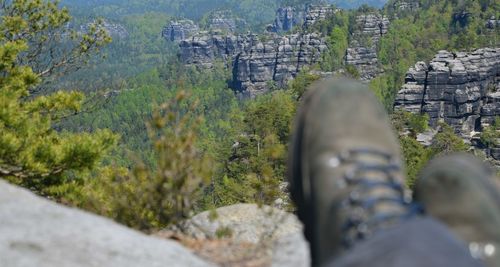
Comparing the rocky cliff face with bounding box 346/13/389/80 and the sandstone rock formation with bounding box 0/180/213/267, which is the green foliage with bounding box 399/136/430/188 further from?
the rocky cliff face with bounding box 346/13/389/80

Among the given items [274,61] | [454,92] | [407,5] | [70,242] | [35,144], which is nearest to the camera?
[70,242]

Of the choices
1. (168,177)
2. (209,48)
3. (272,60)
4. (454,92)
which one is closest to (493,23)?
(454,92)

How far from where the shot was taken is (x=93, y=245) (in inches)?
101

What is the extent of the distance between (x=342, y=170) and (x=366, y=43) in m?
99.4

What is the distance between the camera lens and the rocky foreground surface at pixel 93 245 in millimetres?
2447

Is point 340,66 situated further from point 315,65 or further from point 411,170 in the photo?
point 411,170

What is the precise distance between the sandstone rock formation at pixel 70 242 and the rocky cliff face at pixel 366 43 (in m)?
90.8

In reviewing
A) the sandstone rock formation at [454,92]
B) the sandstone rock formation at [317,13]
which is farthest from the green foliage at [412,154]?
the sandstone rock formation at [317,13]

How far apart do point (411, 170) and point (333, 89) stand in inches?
1120

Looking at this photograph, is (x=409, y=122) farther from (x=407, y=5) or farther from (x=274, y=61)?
(x=407, y=5)

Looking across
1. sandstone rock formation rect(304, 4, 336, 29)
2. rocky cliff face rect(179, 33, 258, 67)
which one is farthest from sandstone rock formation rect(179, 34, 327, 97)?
rocky cliff face rect(179, 33, 258, 67)

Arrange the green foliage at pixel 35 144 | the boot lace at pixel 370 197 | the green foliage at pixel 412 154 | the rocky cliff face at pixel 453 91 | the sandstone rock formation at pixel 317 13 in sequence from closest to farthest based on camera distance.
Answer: the boot lace at pixel 370 197, the green foliage at pixel 35 144, the green foliage at pixel 412 154, the rocky cliff face at pixel 453 91, the sandstone rock formation at pixel 317 13

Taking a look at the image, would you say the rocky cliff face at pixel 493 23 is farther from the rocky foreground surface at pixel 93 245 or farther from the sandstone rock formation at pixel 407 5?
the rocky foreground surface at pixel 93 245

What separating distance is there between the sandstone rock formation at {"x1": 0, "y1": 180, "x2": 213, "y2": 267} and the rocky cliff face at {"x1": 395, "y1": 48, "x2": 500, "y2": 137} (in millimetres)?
56867
